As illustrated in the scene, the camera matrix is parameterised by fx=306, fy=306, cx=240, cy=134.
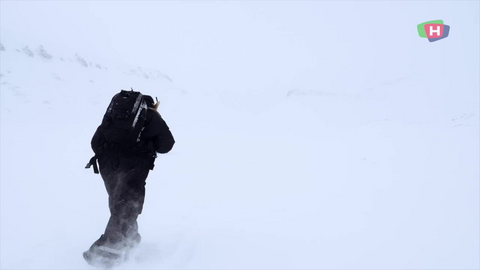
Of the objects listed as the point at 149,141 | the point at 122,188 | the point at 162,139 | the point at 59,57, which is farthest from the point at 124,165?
the point at 59,57

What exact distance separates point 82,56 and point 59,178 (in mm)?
20934

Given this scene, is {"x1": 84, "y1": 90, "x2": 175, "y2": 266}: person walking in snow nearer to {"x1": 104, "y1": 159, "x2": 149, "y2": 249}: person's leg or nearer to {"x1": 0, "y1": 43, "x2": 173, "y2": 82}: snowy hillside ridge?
{"x1": 104, "y1": 159, "x2": 149, "y2": 249}: person's leg

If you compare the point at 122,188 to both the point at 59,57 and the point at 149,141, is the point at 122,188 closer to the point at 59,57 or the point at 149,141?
the point at 149,141

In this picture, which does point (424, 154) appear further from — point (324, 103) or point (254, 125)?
point (324, 103)

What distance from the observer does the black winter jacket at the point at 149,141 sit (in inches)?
136

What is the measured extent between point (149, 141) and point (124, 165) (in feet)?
1.25

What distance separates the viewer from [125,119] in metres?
3.22

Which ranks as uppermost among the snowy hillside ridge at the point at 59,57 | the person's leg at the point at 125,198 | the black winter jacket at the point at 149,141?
the snowy hillside ridge at the point at 59,57

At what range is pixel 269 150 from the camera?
1170 cm

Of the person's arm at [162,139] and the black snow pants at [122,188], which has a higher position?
the person's arm at [162,139]

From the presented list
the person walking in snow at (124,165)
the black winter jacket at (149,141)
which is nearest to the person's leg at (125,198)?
the person walking in snow at (124,165)

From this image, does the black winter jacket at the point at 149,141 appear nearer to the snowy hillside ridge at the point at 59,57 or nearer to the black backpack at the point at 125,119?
the black backpack at the point at 125,119

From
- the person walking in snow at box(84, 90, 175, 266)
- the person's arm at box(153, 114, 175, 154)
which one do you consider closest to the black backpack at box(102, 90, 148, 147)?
the person walking in snow at box(84, 90, 175, 266)

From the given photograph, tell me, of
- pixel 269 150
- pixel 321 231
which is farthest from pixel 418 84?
pixel 321 231
